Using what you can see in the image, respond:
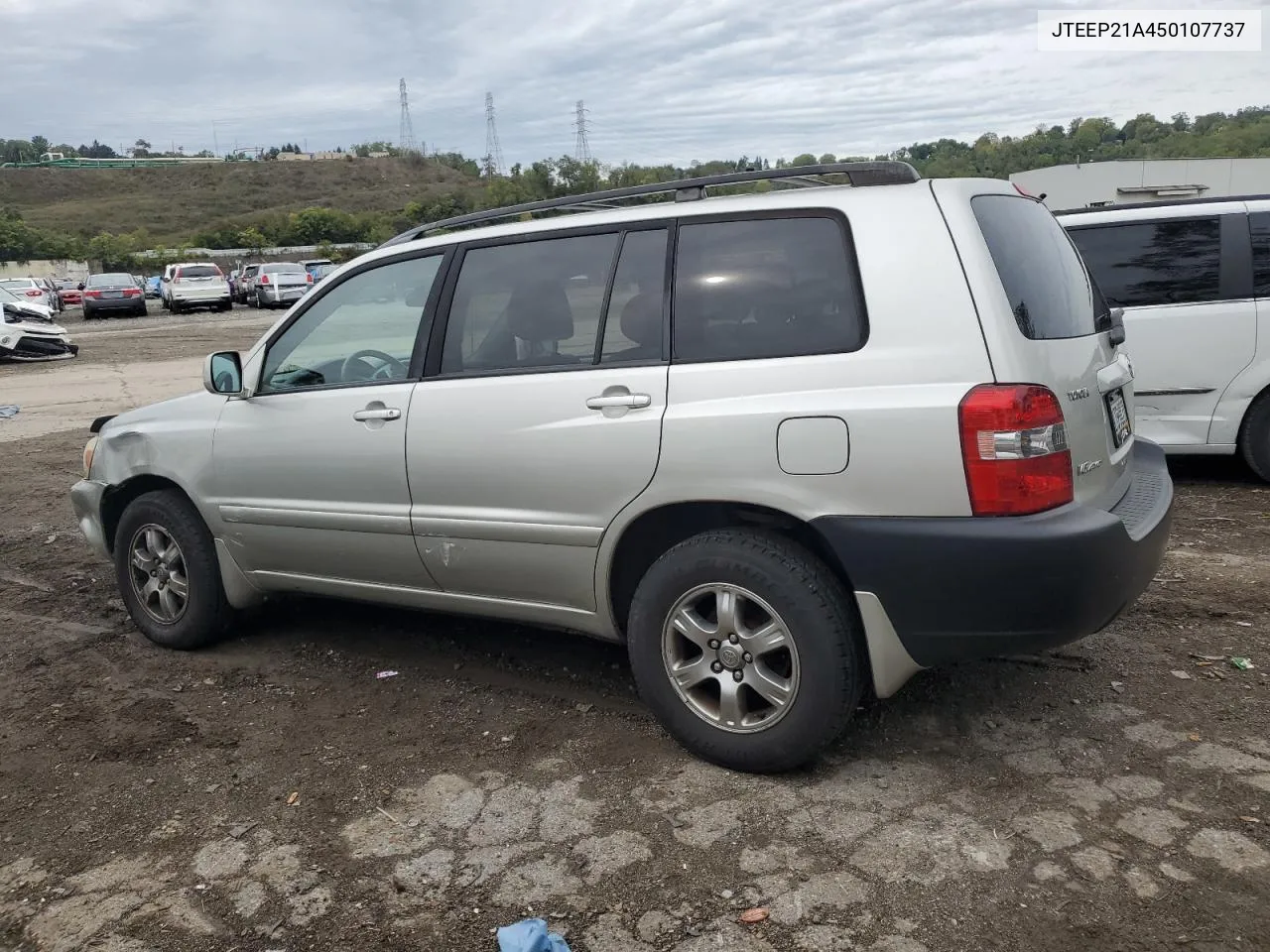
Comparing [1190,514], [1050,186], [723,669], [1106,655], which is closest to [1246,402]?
[1190,514]

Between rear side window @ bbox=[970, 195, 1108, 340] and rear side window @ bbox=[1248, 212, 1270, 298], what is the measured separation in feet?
11.4

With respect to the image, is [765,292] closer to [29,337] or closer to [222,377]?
[222,377]

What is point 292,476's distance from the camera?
424 cm

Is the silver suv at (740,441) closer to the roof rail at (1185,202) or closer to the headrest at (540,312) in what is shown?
the headrest at (540,312)

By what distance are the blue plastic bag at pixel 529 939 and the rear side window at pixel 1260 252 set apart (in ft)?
19.9

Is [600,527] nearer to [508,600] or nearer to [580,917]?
[508,600]

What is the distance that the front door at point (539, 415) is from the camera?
3404mm

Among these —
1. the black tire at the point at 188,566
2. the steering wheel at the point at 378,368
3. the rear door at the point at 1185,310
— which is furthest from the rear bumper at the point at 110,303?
the steering wheel at the point at 378,368

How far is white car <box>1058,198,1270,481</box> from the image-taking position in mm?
6484

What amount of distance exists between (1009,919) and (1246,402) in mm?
5139

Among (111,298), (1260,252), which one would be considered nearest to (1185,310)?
(1260,252)

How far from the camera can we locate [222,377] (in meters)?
4.46

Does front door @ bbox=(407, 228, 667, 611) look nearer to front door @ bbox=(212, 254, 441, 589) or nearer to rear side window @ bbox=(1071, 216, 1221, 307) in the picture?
front door @ bbox=(212, 254, 441, 589)

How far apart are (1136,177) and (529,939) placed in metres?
38.5
